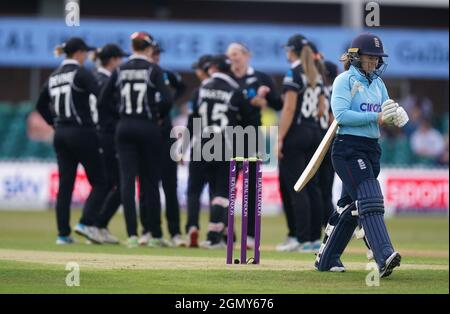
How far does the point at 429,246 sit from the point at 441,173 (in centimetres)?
1005

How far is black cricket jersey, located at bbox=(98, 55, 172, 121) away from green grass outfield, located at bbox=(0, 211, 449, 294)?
175cm

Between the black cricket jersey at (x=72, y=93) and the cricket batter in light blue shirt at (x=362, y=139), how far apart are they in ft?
17.1

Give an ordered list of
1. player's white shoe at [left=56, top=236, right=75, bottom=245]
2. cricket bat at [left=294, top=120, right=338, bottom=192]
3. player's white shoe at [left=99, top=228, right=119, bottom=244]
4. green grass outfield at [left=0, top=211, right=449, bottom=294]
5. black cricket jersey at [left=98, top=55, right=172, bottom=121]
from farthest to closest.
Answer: player's white shoe at [left=99, top=228, right=119, bottom=244], player's white shoe at [left=56, top=236, right=75, bottom=245], black cricket jersey at [left=98, top=55, right=172, bottom=121], cricket bat at [left=294, top=120, right=338, bottom=192], green grass outfield at [left=0, top=211, right=449, bottom=294]

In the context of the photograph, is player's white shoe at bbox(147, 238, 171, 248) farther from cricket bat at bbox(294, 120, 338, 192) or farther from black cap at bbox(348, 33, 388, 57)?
black cap at bbox(348, 33, 388, 57)

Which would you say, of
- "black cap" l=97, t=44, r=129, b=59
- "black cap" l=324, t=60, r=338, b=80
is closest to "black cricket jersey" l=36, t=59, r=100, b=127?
"black cap" l=97, t=44, r=129, b=59

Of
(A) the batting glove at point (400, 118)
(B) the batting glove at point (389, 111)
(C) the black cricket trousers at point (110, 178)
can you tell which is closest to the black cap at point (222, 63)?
(C) the black cricket trousers at point (110, 178)

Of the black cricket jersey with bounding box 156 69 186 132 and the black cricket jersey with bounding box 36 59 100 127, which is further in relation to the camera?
the black cricket jersey with bounding box 156 69 186 132

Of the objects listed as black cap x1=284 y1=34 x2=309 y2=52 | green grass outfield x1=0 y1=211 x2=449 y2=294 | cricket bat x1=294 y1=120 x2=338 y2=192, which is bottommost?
green grass outfield x1=0 y1=211 x2=449 y2=294

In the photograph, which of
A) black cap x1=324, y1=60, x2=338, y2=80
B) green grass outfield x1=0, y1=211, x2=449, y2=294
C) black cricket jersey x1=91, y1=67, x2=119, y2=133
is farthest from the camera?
black cap x1=324, y1=60, x2=338, y2=80

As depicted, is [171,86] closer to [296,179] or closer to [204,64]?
[204,64]

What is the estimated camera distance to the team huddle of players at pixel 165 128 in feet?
47.2

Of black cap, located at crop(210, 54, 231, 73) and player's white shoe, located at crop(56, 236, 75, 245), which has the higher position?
black cap, located at crop(210, 54, 231, 73)

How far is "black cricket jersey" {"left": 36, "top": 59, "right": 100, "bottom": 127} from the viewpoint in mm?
14852
